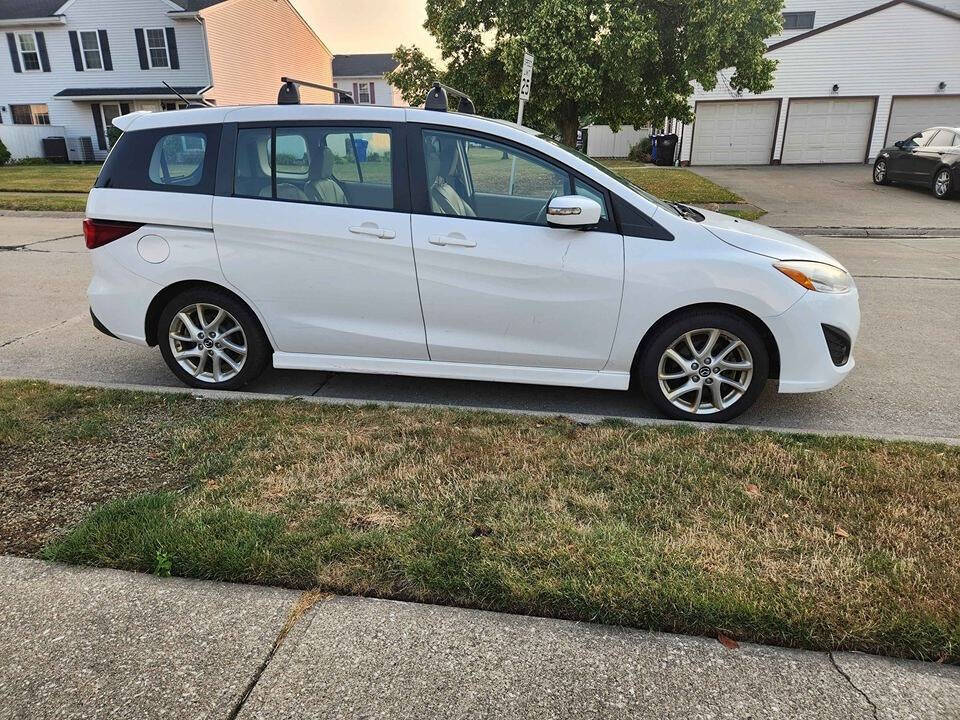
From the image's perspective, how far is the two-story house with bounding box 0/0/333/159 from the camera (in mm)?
28000

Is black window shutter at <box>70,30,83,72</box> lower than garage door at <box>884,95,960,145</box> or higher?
higher

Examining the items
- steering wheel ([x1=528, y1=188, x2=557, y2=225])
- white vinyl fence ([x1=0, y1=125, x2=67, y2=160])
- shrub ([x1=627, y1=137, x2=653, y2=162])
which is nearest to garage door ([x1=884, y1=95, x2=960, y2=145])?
shrub ([x1=627, y1=137, x2=653, y2=162])

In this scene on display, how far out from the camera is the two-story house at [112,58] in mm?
28000

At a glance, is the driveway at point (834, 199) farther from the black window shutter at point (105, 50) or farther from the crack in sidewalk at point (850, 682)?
the black window shutter at point (105, 50)

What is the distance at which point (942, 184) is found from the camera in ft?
52.5

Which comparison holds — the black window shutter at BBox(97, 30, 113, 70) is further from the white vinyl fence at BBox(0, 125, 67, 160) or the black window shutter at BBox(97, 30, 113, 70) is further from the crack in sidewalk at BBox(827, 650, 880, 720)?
the crack in sidewalk at BBox(827, 650, 880, 720)

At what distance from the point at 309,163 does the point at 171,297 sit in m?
1.31

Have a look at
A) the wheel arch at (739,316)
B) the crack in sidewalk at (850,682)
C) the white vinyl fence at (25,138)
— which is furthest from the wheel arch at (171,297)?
the white vinyl fence at (25,138)

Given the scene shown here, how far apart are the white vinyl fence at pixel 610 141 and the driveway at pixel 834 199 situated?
1082cm

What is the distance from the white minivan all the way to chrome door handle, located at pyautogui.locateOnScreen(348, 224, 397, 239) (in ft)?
0.04

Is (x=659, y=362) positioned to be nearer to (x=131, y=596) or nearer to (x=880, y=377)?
(x=880, y=377)

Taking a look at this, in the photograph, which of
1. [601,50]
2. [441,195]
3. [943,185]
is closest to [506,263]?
[441,195]

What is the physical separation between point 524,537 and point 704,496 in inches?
36.2

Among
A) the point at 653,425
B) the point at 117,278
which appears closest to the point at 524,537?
the point at 653,425
